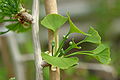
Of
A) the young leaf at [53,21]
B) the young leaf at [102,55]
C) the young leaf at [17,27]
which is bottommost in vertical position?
the young leaf at [102,55]

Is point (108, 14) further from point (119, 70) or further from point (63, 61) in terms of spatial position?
point (63, 61)

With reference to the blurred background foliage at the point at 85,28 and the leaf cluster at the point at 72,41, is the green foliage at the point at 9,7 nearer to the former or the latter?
the leaf cluster at the point at 72,41

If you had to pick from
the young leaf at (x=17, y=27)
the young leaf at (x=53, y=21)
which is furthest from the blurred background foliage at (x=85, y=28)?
the young leaf at (x=53, y=21)

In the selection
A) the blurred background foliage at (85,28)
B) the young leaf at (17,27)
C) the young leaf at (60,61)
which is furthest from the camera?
the blurred background foliage at (85,28)

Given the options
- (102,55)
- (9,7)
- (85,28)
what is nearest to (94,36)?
(102,55)

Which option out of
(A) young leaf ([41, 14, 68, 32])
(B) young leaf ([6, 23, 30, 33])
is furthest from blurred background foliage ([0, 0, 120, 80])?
(A) young leaf ([41, 14, 68, 32])

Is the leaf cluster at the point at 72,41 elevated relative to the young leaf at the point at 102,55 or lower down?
elevated

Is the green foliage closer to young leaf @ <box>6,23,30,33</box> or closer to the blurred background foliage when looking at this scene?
young leaf @ <box>6,23,30,33</box>
